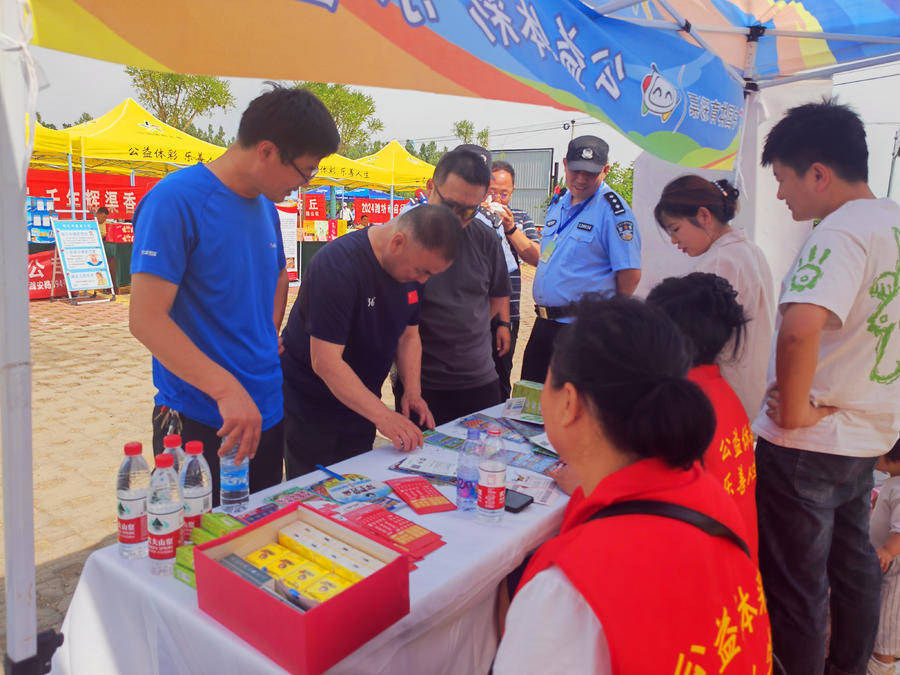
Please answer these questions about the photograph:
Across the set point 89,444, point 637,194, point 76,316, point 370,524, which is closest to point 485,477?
point 370,524

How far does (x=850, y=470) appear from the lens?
1.92 metres

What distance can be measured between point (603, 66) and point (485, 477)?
169 centimetres

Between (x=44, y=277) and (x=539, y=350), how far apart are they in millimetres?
9184

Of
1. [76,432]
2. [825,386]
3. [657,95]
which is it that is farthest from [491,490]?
[76,432]

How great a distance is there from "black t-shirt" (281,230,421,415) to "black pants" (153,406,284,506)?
0.91 feet

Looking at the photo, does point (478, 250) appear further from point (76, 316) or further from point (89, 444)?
point (76, 316)

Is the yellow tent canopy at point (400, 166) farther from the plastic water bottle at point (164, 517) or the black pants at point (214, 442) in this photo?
the plastic water bottle at point (164, 517)

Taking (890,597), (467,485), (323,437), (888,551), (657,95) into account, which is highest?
(657,95)

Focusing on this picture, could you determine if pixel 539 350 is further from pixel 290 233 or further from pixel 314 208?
pixel 314 208

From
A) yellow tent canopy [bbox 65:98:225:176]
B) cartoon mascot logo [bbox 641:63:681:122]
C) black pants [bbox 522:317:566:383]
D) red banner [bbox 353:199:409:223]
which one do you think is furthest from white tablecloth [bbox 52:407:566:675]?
red banner [bbox 353:199:409:223]

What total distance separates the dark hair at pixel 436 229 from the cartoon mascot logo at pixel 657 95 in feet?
3.62

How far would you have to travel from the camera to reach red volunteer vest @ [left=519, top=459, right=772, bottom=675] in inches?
31.8

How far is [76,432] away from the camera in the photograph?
443 cm

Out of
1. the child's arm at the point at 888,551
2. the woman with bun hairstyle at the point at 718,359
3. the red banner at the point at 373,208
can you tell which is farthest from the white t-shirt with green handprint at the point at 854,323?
the red banner at the point at 373,208
